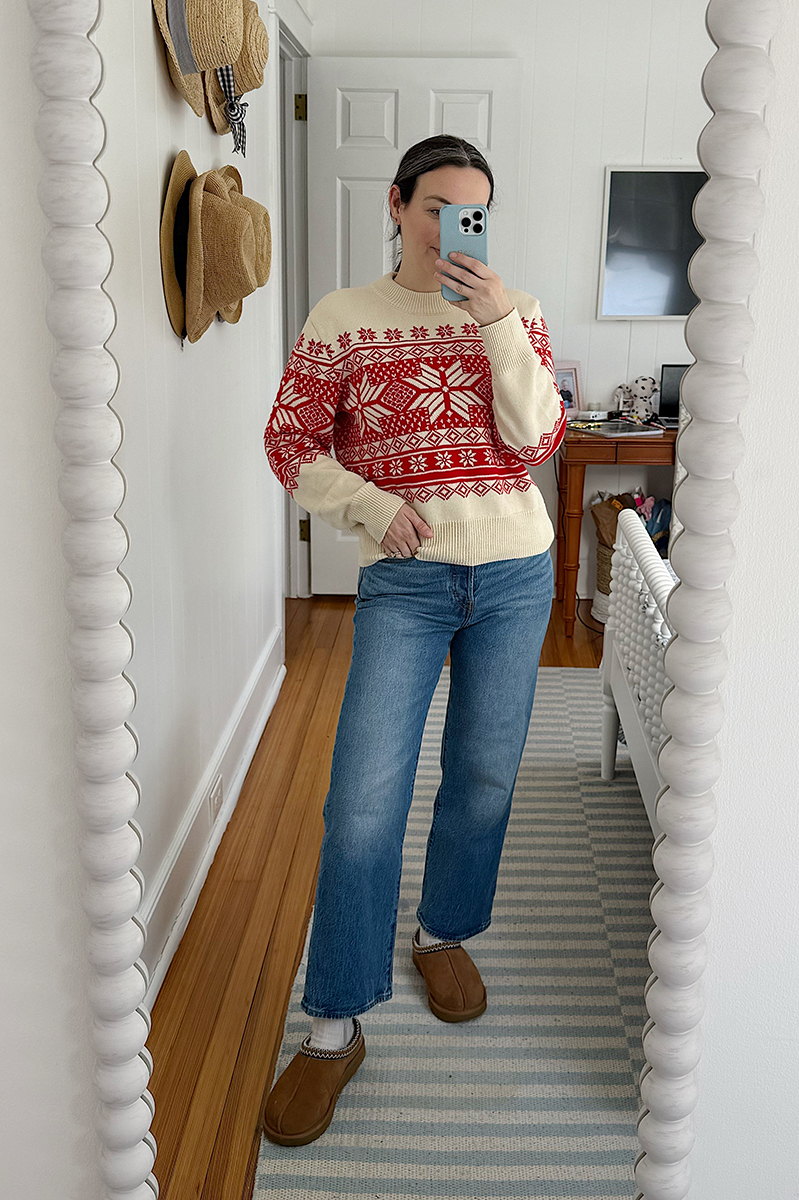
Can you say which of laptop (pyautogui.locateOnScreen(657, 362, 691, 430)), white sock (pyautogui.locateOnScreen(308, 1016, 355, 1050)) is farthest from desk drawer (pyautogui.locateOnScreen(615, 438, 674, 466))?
white sock (pyautogui.locateOnScreen(308, 1016, 355, 1050))

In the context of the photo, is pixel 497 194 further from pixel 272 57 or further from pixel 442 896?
pixel 442 896

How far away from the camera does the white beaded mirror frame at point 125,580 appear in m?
0.70

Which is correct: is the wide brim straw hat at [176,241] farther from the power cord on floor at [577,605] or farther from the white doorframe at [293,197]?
the power cord on floor at [577,605]

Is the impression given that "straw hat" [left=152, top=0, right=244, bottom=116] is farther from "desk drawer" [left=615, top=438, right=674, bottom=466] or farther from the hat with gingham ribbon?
"desk drawer" [left=615, top=438, right=674, bottom=466]

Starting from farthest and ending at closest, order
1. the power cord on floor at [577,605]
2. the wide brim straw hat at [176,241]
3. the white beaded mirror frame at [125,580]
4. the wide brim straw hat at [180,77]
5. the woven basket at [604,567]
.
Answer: the woven basket at [604,567]
the power cord on floor at [577,605]
the wide brim straw hat at [176,241]
the wide brim straw hat at [180,77]
the white beaded mirror frame at [125,580]

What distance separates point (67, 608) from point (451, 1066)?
0.92 m

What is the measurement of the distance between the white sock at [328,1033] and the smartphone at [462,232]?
0.94 metres

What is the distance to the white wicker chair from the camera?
1.60m

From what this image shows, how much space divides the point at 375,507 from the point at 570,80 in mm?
2704

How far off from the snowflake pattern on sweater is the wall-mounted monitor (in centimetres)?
240

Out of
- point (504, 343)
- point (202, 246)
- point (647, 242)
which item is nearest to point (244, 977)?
point (504, 343)

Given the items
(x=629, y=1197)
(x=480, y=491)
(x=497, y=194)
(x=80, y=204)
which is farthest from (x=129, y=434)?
(x=497, y=194)

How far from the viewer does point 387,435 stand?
3.94 feet

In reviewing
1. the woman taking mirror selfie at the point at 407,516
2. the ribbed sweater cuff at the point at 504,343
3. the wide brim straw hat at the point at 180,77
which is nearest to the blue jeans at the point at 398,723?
the woman taking mirror selfie at the point at 407,516
